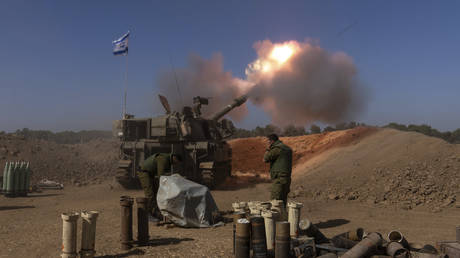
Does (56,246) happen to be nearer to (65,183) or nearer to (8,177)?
(8,177)

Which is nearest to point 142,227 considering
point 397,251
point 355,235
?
point 355,235

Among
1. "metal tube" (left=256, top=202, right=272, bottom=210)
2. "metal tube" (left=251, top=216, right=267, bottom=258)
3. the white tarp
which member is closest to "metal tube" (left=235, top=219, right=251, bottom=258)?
"metal tube" (left=251, top=216, right=267, bottom=258)

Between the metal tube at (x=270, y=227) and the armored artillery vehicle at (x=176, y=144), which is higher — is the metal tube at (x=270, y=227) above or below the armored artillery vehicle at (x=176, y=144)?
below

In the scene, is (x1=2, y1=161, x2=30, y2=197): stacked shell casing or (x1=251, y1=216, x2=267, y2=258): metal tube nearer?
Answer: (x1=251, y1=216, x2=267, y2=258): metal tube

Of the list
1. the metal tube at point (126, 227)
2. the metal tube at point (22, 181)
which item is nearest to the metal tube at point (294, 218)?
the metal tube at point (126, 227)

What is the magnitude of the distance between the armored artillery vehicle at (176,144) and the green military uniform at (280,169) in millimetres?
7087

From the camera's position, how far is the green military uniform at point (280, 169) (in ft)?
27.7

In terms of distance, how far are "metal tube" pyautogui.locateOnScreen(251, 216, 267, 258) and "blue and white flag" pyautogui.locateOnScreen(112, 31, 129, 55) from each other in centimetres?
1904

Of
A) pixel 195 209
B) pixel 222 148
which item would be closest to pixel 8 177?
pixel 222 148

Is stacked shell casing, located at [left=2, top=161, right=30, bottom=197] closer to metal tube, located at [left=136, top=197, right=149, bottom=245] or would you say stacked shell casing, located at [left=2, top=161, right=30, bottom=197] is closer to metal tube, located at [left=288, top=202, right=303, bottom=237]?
metal tube, located at [left=136, top=197, right=149, bottom=245]

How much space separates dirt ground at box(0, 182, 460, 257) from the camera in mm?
6559

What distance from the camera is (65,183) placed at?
20250mm

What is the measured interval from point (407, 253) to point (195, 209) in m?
4.54

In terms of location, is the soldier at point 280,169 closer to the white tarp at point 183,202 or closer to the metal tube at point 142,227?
the white tarp at point 183,202
